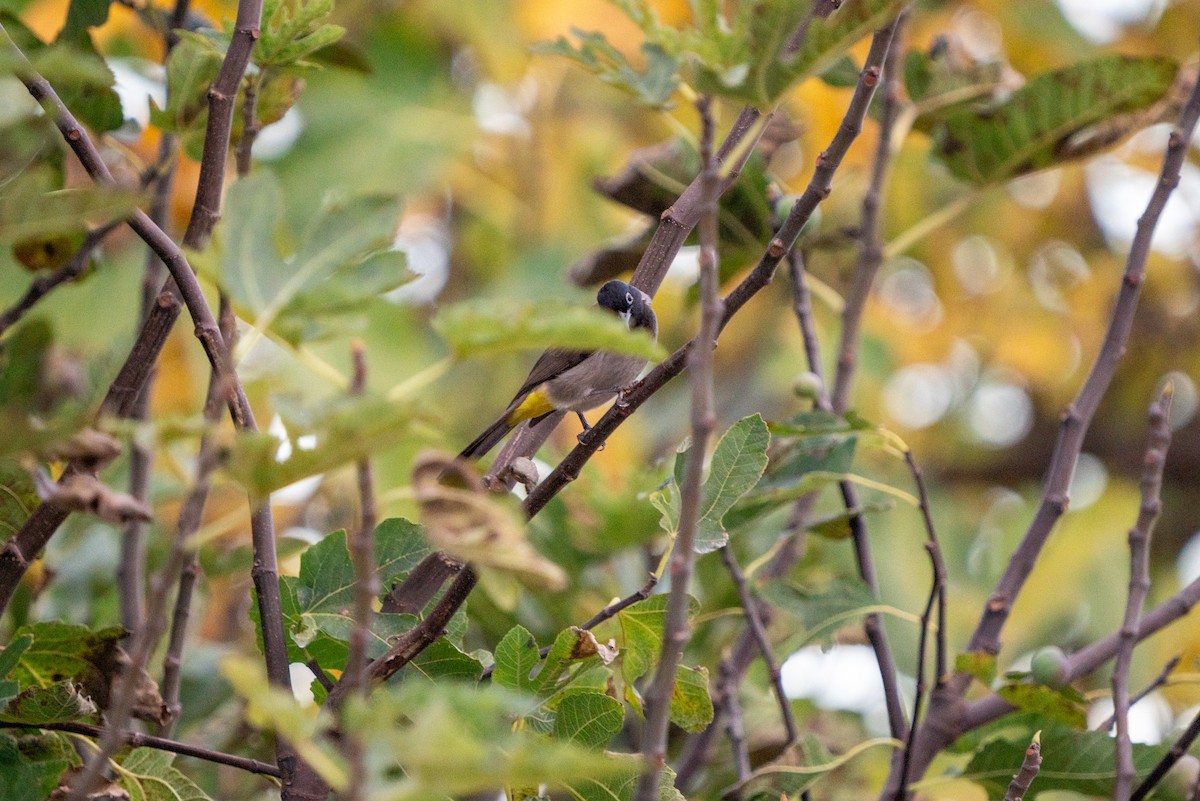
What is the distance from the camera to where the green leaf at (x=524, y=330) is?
89cm

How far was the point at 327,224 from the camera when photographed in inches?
42.8

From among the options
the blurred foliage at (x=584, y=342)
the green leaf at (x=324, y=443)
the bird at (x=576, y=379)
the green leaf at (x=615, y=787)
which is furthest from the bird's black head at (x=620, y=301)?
the green leaf at (x=324, y=443)

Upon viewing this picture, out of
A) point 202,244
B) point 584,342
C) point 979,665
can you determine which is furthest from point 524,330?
point 979,665

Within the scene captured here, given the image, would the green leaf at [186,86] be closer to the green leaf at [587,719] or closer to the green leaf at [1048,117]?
the green leaf at [587,719]

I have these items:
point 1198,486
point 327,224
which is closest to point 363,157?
point 327,224

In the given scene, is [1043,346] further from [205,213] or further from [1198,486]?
[205,213]

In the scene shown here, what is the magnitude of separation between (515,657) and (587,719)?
0.37 ft

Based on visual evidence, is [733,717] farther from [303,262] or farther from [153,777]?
[303,262]

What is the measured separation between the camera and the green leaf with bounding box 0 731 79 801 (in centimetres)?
132

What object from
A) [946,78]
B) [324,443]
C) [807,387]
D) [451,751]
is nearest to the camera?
[451,751]

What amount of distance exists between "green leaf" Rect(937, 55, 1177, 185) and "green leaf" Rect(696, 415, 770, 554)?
115 cm

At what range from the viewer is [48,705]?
4.34ft

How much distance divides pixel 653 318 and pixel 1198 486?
4.53 metres

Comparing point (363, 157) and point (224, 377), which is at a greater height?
point (363, 157)
